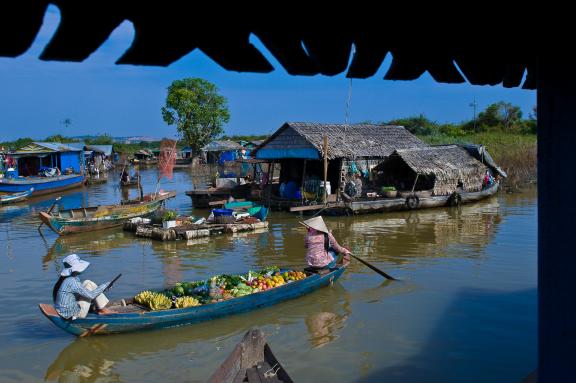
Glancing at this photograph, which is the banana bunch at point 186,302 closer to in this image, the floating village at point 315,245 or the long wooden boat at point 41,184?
the floating village at point 315,245

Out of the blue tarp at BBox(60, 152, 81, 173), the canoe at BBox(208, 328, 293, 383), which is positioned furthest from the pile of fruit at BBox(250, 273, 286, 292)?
the blue tarp at BBox(60, 152, 81, 173)

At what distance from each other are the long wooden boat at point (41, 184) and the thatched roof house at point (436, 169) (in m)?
17.9

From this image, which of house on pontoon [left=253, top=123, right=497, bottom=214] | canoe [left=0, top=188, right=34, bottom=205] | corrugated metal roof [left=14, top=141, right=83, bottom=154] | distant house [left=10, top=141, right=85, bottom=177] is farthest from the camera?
distant house [left=10, top=141, right=85, bottom=177]

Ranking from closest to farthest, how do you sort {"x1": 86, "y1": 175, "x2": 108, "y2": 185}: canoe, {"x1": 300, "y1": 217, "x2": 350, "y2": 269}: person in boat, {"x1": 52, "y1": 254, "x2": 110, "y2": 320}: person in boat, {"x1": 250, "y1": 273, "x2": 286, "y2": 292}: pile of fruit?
{"x1": 52, "y1": 254, "x2": 110, "y2": 320}: person in boat, {"x1": 250, "y1": 273, "x2": 286, "y2": 292}: pile of fruit, {"x1": 300, "y1": 217, "x2": 350, "y2": 269}: person in boat, {"x1": 86, "y1": 175, "x2": 108, "y2": 185}: canoe

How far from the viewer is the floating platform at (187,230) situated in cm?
1562

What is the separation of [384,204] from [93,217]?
9973 millimetres

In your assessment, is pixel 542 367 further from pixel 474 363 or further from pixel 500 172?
pixel 500 172

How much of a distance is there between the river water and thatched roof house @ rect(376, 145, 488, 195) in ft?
15.1

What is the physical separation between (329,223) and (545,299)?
1550 centimetres

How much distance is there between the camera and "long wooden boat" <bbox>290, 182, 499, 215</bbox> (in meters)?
18.9

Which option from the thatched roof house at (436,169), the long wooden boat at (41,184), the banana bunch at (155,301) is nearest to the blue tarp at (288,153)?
the thatched roof house at (436,169)

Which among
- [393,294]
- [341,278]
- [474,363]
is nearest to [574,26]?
[474,363]

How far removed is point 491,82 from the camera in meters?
3.04

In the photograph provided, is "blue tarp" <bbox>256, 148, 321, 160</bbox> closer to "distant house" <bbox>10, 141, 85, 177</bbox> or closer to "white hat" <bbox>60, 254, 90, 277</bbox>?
"white hat" <bbox>60, 254, 90, 277</bbox>
